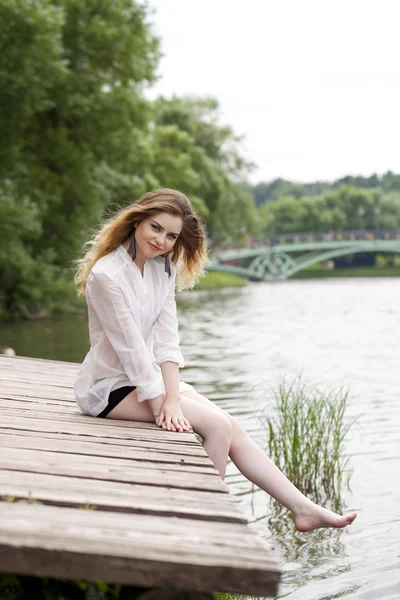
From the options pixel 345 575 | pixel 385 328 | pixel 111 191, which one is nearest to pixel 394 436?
pixel 345 575

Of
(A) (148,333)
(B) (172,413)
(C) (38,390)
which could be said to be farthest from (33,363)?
(B) (172,413)

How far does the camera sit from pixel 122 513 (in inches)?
83.2

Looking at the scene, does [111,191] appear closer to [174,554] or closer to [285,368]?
[285,368]

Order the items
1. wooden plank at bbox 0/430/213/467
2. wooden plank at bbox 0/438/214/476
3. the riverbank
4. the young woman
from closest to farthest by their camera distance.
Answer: wooden plank at bbox 0/438/214/476, wooden plank at bbox 0/430/213/467, the young woman, the riverbank

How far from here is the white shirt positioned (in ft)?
11.1

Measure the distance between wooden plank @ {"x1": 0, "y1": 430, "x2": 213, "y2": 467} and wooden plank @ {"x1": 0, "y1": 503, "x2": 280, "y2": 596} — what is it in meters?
0.86

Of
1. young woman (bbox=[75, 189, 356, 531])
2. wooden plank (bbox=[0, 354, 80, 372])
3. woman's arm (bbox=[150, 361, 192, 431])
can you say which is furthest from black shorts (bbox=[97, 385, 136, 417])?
wooden plank (bbox=[0, 354, 80, 372])

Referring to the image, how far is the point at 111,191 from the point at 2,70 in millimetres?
6660

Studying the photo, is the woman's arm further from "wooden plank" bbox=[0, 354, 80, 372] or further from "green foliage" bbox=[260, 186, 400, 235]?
"green foliage" bbox=[260, 186, 400, 235]

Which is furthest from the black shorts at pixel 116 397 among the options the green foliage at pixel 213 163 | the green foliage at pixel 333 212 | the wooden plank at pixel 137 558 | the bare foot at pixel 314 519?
the green foliage at pixel 333 212

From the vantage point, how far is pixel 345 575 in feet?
11.9

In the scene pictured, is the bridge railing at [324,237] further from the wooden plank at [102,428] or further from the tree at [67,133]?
the wooden plank at [102,428]

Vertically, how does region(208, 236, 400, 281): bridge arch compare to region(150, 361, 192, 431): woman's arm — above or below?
below

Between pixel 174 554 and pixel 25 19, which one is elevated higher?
pixel 25 19
